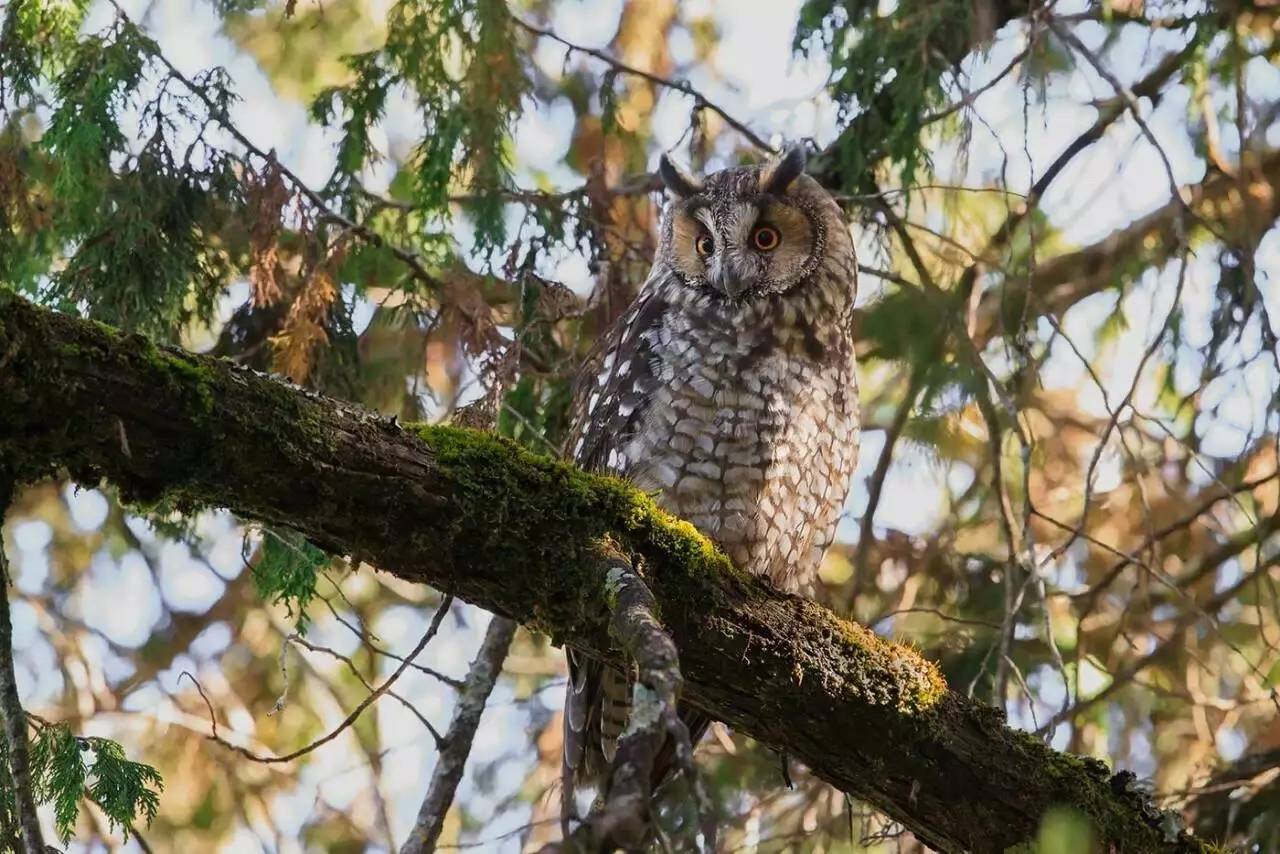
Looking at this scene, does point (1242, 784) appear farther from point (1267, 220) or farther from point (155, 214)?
point (155, 214)

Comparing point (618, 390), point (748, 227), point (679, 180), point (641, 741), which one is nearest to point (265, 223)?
point (618, 390)

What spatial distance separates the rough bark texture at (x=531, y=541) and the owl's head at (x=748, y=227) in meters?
1.22

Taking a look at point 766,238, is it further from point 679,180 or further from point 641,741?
point 641,741

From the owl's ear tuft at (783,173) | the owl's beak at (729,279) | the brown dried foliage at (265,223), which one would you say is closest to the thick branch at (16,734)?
the brown dried foliage at (265,223)

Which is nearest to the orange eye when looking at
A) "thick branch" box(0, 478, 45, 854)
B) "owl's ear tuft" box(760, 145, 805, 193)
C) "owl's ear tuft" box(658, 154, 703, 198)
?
"owl's ear tuft" box(760, 145, 805, 193)

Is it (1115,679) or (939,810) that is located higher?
(1115,679)

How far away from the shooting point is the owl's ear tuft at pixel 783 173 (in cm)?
407

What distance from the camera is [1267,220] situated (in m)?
4.71

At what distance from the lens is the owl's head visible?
3.89m

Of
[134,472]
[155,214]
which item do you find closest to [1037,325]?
[155,214]

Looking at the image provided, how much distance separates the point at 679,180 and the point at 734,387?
0.82 m

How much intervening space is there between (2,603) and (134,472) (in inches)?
10.9

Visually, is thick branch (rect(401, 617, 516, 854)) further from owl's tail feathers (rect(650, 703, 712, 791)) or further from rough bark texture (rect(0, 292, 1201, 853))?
rough bark texture (rect(0, 292, 1201, 853))

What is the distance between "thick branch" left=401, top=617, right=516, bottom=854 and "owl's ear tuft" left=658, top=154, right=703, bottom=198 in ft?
4.64
